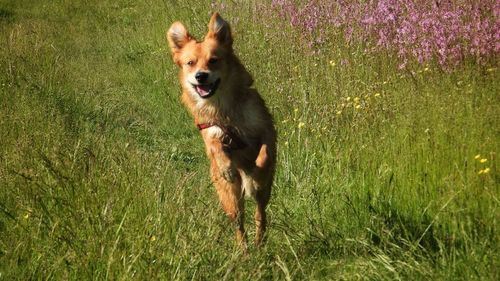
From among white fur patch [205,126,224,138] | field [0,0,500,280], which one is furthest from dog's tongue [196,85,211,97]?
field [0,0,500,280]

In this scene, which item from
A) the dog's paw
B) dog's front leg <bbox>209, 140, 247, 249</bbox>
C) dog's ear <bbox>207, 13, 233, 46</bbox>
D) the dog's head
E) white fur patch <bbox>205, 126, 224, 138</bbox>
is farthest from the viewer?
dog's ear <bbox>207, 13, 233, 46</bbox>

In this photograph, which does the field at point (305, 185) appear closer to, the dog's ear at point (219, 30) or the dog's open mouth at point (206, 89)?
the dog's open mouth at point (206, 89)

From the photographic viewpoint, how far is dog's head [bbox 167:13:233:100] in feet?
15.1

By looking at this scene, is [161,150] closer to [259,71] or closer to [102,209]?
[259,71]

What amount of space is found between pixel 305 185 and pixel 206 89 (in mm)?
1014

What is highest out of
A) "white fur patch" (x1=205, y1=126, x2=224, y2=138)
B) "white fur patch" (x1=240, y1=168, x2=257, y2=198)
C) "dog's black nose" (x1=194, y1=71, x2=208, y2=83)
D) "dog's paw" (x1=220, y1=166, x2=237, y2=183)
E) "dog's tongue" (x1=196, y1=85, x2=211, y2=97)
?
"dog's black nose" (x1=194, y1=71, x2=208, y2=83)

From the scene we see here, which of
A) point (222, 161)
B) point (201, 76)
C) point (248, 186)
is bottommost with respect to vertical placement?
point (248, 186)

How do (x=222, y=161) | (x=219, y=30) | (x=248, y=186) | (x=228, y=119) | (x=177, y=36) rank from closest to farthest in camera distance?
(x=248, y=186)
(x=222, y=161)
(x=228, y=119)
(x=219, y=30)
(x=177, y=36)

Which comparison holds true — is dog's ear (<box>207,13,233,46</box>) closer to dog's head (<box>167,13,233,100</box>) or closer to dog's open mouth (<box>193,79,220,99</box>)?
dog's head (<box>167,13,233,100</box>)

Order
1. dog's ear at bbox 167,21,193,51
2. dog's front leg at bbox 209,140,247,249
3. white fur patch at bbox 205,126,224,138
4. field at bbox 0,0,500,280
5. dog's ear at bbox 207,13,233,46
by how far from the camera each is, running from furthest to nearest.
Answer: dog's ear at bbox 167,21,193,51 → dog's ear at bbox 207,13,233,46 → white fur patch at bbox 205,126,224,138 → dog's front leg at bbox 209,140,247,249 → field at bbox 0,0,500,280

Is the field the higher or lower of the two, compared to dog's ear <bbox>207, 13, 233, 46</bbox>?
lower

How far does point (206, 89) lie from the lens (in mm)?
4688

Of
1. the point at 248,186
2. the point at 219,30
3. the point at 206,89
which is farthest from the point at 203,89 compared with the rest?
the point at 248,186

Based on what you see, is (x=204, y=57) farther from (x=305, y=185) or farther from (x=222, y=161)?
(x=305, y=185)
